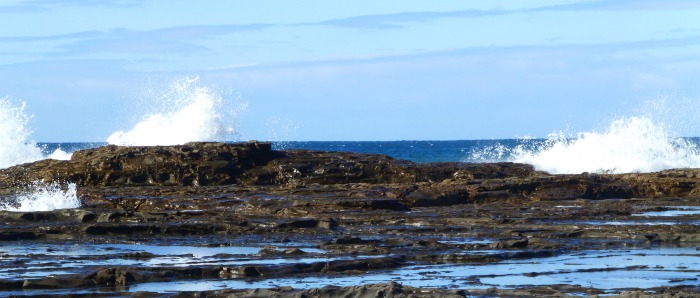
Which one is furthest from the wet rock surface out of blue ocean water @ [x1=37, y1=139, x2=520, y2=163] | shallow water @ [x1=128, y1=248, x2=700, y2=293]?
blue ocean water @ [x1=37, y1=139, x2=520, y2=163]

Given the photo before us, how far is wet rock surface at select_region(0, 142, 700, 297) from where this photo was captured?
1373cm

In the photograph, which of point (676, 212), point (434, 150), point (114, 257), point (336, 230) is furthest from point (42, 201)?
point (434, 150)

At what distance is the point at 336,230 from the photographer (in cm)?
2114

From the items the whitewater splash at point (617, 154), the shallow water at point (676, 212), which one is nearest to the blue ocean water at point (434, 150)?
the whitewater splash at point (617, 154)

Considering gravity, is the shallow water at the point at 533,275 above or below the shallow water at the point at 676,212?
above

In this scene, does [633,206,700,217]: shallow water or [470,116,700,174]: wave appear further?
[470,116,700,174]: wave

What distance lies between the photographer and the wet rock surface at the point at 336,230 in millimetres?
13734

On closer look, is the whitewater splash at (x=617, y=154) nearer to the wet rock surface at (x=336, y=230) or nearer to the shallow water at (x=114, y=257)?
the wet rock surface at (x=336, y=230)

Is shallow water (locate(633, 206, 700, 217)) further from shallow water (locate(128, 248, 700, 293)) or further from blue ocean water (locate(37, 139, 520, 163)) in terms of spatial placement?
blue ocean water (locate(37, 139, 520, 163))

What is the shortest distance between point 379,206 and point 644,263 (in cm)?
1011

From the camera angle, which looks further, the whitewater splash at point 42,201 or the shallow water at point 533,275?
the whitewater splash at point 42,201

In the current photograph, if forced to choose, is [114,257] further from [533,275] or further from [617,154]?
[617,154]

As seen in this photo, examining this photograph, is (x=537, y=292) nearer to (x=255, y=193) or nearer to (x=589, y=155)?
(x=255, y=193)

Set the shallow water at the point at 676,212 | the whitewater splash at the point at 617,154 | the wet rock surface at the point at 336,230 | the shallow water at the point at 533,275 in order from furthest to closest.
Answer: the whitewater splash at the point at 617,154, the shallow water at the point at 676,212, the wet rock surface at the point at 336,230, the shallow water at the point at 533,275
